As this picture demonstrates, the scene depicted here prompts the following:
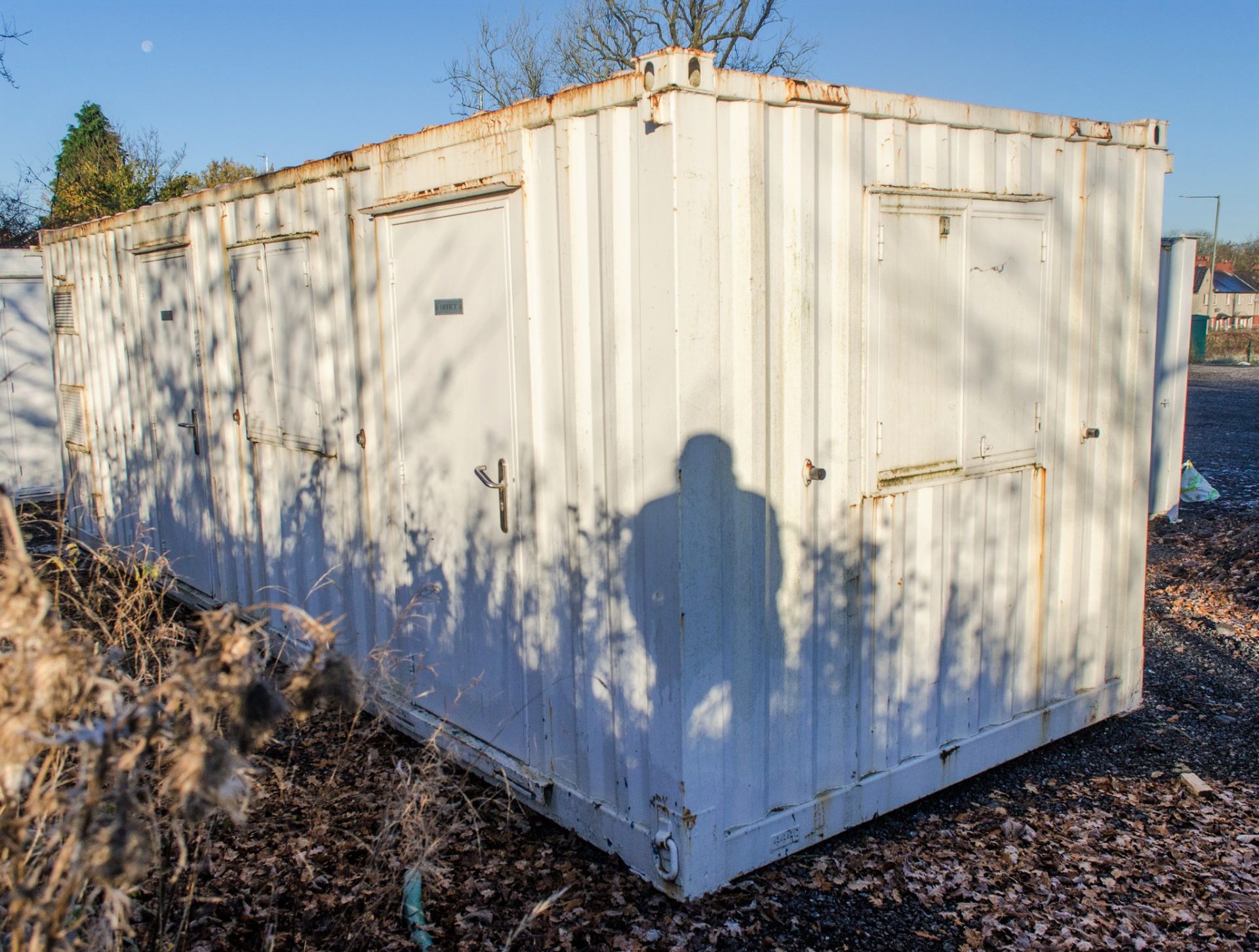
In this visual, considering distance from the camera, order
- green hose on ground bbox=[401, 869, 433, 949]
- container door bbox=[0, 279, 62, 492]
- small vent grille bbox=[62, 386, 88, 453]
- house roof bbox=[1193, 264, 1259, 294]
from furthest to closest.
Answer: house roof bbox=[1193, 264, 1259, 294] → container door bbox=[0, 279, 62, 492] → small vent grille bbox=[62, 386, 88, 453] → green hose on ground bbox=[401, 869, 433, 949]

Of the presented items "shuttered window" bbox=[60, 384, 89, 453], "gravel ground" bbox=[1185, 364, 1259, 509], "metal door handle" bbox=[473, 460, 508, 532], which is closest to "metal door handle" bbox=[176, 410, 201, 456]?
"shuttered window" bbox=[60, 384, 89, 453]

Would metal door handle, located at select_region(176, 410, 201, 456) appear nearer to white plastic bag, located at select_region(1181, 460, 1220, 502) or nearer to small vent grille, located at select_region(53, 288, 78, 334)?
small vent grille, located at select_region(53, 288, 78, 334)

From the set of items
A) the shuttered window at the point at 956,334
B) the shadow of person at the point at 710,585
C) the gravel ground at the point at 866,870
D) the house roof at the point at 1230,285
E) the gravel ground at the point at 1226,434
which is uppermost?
the house roof at the point at 1230,285

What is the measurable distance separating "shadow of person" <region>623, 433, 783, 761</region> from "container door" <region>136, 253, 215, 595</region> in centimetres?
477

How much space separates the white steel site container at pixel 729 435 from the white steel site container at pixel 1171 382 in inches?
206

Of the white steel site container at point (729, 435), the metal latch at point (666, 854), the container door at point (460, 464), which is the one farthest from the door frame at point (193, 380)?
the metal latch at point (666, 854)

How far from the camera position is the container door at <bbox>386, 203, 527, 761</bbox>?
4254 mm

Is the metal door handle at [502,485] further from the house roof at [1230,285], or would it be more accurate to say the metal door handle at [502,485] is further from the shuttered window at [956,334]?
the house roof at [1230,285]

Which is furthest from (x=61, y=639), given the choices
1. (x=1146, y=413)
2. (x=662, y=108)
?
(x=1146, y=413)

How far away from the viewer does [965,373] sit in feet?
14.4

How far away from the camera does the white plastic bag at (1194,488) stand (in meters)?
10.7

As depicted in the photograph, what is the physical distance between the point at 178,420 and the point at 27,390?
5.49 meters

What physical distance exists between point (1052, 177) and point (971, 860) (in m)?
3.10

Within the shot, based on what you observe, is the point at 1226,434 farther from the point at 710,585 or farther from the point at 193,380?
the point at 710,585
